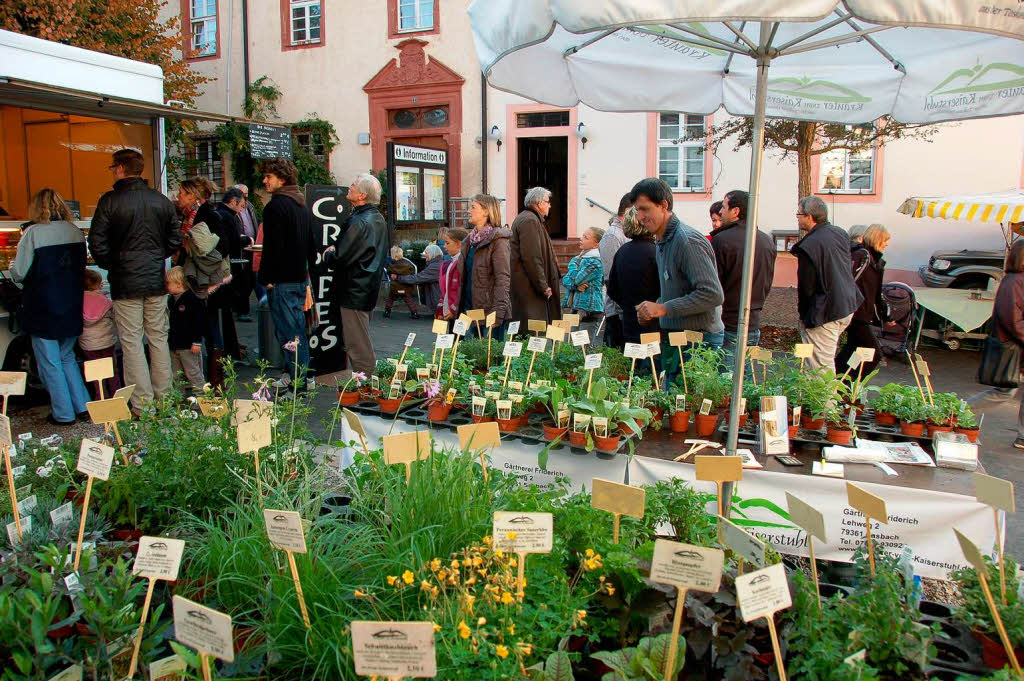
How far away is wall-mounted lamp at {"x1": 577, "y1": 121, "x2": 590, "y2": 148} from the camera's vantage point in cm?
1412

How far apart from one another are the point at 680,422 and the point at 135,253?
4171 millimetres

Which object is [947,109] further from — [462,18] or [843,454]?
[462,18]

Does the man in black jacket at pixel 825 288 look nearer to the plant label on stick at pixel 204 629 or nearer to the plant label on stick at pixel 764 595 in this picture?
the plant label on stick at pixel 764 595

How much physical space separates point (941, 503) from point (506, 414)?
5.84 feet

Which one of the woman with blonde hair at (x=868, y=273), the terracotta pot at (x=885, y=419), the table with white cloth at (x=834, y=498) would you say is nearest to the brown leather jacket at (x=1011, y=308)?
the woman with blonde hair at (x=868, y=273)

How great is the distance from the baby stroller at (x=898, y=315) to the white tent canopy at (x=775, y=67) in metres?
5.10

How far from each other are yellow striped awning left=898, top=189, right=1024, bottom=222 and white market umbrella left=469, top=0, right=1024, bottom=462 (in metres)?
5.20

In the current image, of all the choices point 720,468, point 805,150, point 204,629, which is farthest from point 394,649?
point 805,150

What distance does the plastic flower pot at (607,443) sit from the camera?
3.18 meters

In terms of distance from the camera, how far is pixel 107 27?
13.8 meters

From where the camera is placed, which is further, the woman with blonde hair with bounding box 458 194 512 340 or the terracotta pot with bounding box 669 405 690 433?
the woman with blonde hair with bounding box 458 194 512 340

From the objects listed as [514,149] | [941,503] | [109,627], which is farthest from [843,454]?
[514,149]

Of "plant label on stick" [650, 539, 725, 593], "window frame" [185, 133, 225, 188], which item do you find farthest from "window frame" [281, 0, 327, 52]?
"plant label on stick" [650, 539, 725, 593]

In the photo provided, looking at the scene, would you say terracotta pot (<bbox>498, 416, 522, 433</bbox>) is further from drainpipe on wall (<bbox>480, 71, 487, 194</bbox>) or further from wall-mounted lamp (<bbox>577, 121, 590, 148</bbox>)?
drainpipe on wall (<bbox>480, 71, 487, 194</bbox>)
